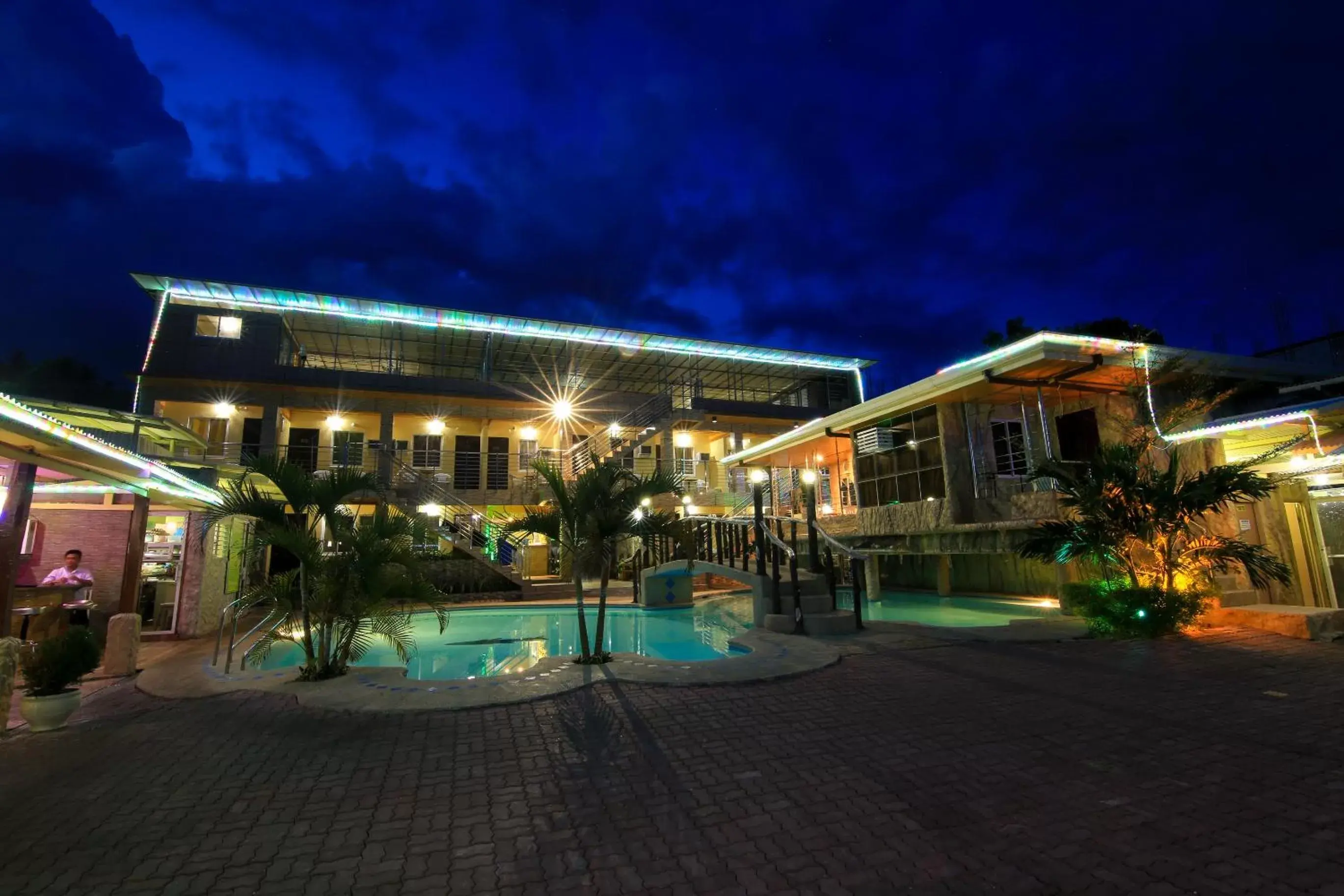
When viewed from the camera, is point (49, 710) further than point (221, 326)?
No

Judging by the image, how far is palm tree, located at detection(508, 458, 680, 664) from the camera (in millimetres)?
7617

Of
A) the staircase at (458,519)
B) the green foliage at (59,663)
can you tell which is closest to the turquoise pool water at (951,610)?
the staircase at (458,519)

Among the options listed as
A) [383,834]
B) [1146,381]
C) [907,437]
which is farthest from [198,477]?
[1146,381]

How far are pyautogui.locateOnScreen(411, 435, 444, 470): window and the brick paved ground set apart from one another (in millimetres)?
18865

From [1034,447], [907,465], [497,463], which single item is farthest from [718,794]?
[497,463]

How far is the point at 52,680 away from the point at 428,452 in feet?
61.5

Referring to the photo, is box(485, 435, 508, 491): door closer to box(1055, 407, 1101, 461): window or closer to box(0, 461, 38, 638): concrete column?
box(0, 461, 38, 638): concrete column

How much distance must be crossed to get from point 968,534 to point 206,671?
1291cm

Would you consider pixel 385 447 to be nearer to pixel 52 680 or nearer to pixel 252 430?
pixel 252 430

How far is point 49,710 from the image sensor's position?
17.7ft

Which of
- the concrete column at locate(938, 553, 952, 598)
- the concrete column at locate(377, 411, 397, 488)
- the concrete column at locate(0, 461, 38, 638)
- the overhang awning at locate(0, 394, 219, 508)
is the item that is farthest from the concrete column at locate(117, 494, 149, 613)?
the concrete column at locate(938, 553, 952, 598)

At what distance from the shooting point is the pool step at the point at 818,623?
944 centimetres

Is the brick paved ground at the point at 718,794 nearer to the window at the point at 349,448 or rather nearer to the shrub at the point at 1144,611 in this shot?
the shrub at the point at 1144,611

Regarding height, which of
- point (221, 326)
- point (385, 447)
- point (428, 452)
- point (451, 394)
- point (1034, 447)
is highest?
point (221, 326)
